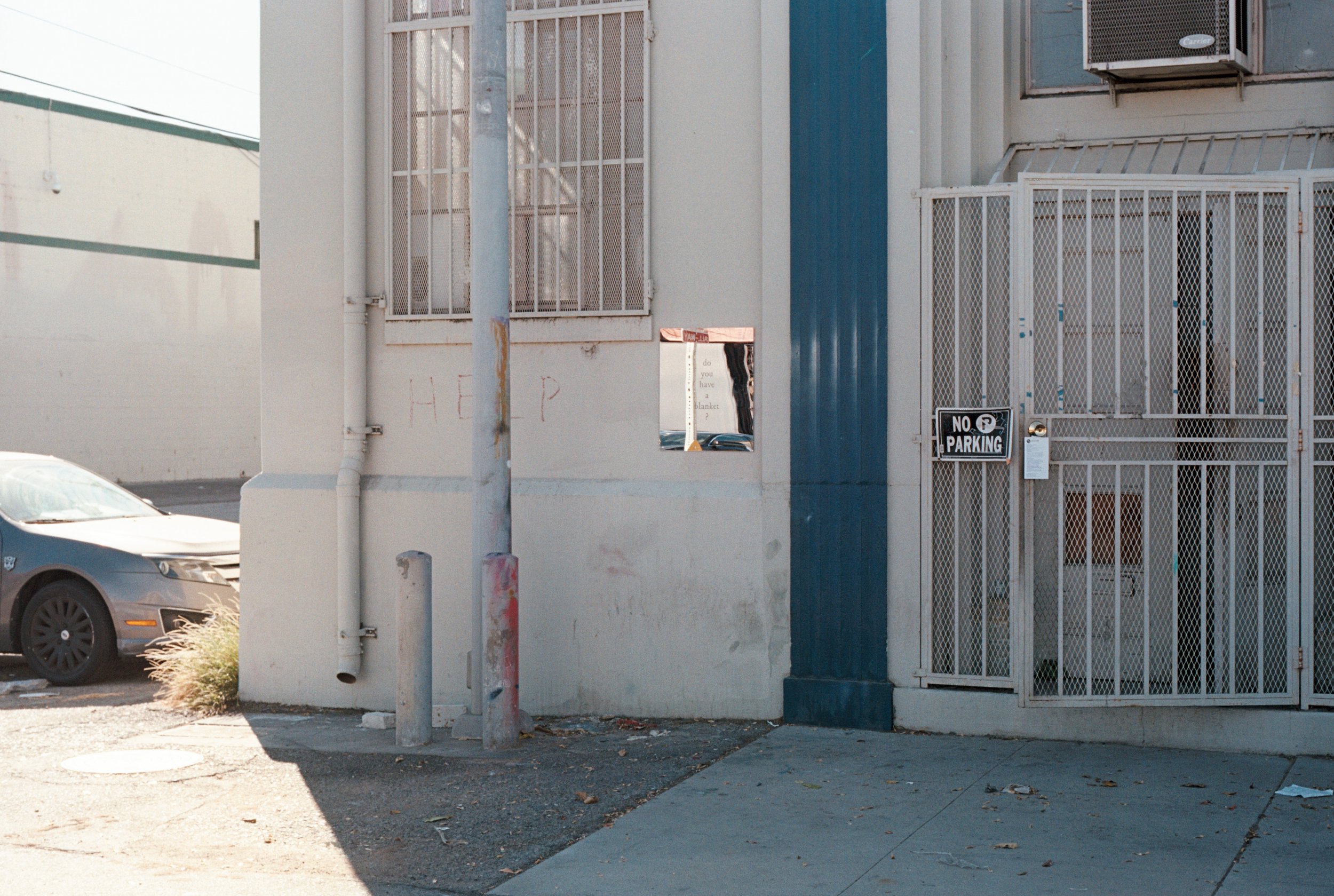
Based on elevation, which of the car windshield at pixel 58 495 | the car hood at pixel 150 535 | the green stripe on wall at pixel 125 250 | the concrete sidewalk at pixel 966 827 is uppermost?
the green stripe on wall at pixel 125 250

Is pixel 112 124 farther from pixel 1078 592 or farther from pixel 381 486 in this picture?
pixel 1078 592

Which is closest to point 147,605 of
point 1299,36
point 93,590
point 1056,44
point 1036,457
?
point 93,590

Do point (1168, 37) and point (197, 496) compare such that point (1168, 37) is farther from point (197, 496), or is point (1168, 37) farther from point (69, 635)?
point (197, 496)

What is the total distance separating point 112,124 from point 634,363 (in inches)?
903

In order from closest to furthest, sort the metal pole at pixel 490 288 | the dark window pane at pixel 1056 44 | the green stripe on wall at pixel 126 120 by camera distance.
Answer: the metal pole at pixel 490 288 < the dark window pane at pixel 1056 44 < the green stripe on wall at pixel 126 120

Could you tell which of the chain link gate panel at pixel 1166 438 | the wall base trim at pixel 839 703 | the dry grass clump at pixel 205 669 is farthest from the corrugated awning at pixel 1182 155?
the dry grass clump at pixel 205 669

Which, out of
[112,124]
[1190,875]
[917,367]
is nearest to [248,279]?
[112,124]

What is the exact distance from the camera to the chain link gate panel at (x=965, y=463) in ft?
23.9

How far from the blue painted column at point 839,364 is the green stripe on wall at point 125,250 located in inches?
881

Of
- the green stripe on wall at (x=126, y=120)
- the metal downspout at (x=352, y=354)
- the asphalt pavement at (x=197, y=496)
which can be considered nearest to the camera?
the metal downspout at (x=352, y=354)

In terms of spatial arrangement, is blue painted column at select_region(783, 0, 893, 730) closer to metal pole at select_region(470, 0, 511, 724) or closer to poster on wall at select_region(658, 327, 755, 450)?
poster on wall at select_region(658, 327, 755, 450)

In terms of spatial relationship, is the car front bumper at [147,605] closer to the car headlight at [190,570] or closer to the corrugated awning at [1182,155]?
the car headlight at [190,570]

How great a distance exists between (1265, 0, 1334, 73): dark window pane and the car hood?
700 cm

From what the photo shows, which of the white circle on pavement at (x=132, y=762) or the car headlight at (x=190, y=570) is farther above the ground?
the car headlight at (x=190, y=570)
